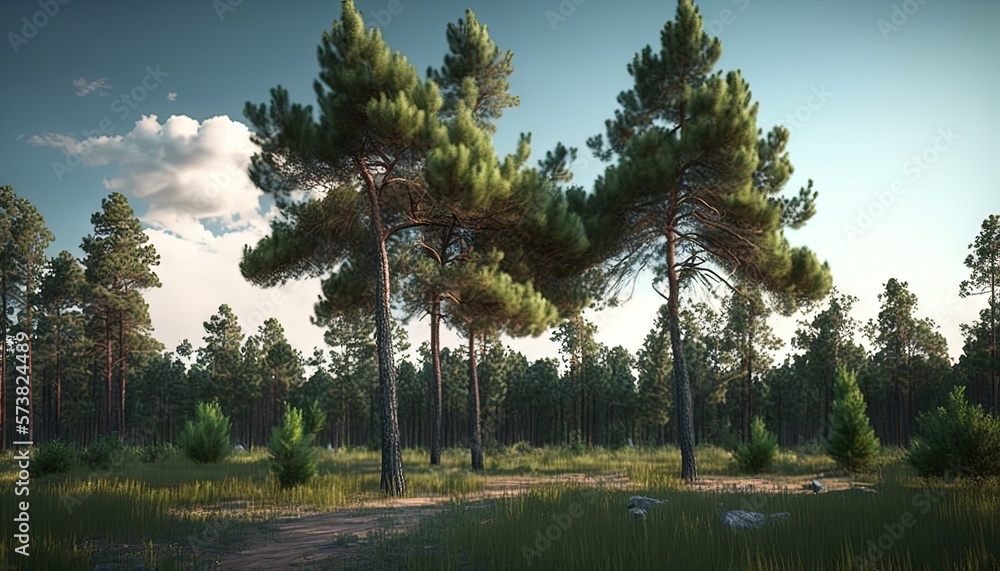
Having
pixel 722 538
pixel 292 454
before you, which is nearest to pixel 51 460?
pixel 292 454

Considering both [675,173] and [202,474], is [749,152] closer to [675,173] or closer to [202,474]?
[675,173]

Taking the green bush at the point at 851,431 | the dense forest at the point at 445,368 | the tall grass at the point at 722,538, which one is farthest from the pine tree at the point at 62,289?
the green bush at the point at 851,431

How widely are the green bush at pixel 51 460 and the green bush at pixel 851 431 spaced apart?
24948mm

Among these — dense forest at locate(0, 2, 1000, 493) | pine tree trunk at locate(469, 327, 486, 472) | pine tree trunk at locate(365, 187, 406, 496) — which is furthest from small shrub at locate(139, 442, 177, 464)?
pine tree trunk at locate(365, 187, 406, 496)

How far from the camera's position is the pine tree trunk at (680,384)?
17328 mm

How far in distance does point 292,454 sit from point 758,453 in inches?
627

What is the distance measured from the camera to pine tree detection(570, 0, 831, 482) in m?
17.2

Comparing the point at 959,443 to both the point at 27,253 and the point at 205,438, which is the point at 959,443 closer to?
the point at 205,438

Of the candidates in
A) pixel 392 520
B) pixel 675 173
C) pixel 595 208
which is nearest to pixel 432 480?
pixel 392 520

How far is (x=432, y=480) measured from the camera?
16.3m

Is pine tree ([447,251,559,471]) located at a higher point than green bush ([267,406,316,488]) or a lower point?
higher

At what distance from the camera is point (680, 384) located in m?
17.8

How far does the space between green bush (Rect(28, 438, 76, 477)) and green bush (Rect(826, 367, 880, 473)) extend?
2495 centimetres

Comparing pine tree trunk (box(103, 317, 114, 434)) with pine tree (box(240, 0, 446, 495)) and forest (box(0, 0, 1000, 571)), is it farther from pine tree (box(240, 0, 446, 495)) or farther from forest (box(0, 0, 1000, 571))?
pine tree (box(240, 0, 446, 495))
